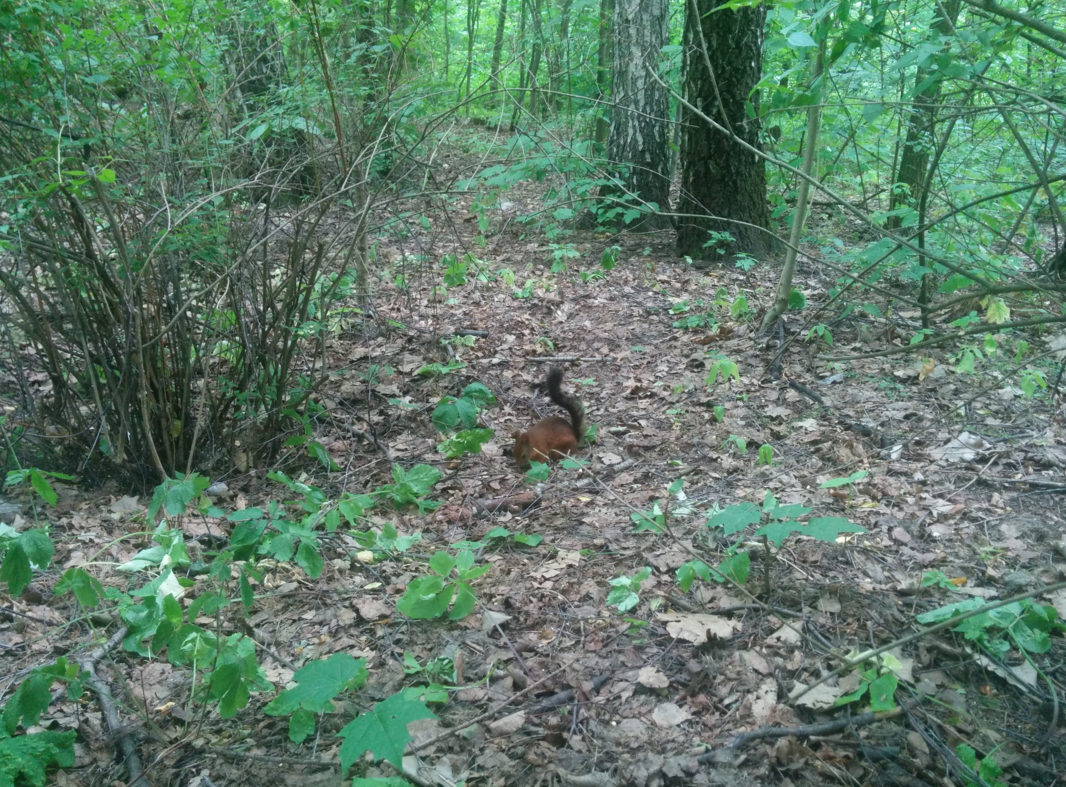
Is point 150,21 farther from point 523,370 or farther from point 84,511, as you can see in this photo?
point 523,370

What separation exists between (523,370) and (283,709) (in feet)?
12.5

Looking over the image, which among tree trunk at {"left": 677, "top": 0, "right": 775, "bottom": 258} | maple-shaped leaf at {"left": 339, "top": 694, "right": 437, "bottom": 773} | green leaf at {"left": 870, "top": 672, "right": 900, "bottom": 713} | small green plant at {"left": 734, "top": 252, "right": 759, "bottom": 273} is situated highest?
tree trunk at {"left": 677, "top": 0, "right": 775, "bottom": 258}

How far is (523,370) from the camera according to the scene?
587cm

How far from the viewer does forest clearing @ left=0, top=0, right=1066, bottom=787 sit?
7.98 feet

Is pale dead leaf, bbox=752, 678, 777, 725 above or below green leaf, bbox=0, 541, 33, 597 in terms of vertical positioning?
below

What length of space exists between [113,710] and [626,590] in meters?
2.06

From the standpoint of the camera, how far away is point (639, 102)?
8016 mm

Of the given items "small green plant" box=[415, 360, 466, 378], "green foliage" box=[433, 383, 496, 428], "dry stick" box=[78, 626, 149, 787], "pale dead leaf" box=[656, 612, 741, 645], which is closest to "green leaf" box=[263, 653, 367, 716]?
"dry stick" box=[78, 626, 149, 787]

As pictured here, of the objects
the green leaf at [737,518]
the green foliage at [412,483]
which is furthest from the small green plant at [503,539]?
the green leaf at [737,518]

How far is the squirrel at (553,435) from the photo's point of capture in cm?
A: 448

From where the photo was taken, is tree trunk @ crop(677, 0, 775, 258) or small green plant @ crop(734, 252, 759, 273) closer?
tree trunk @ crop(677, 0, 775, 258)

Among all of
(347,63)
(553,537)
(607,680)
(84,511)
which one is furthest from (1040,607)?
(347,63)

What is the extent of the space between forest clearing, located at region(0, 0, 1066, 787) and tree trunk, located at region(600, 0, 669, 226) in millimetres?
1300

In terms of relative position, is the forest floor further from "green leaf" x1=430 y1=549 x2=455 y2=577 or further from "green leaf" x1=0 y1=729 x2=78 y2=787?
"green leaf" x1=430 y1=549 x2=455 y2=577
